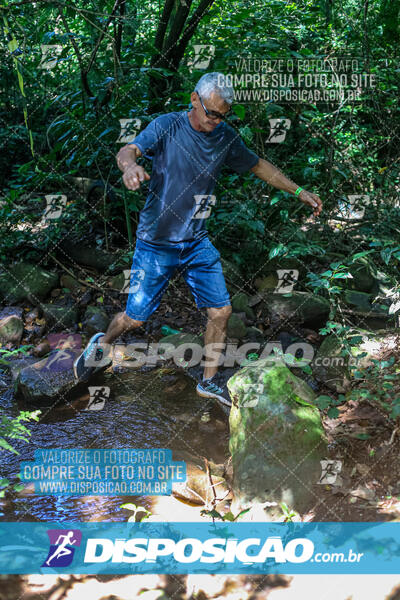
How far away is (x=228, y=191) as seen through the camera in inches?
215

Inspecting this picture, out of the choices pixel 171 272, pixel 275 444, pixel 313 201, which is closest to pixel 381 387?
pixel 275 444

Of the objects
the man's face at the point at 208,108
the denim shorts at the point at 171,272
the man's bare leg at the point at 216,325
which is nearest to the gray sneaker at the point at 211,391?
the man's bare leg at the point at 216,325

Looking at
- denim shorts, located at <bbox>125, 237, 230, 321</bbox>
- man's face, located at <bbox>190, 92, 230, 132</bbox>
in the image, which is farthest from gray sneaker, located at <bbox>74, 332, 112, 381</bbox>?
man's face, located at <bbox>190, 92, 230, 132</bbox>

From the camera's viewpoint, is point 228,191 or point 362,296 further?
point 228,191

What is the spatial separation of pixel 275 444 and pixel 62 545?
121 centimetres

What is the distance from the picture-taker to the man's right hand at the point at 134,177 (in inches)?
112

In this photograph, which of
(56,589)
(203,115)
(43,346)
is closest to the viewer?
(56,589)

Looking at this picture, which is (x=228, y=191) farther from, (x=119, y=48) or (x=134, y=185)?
(x=134, y=185)

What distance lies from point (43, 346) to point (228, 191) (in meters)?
2.39

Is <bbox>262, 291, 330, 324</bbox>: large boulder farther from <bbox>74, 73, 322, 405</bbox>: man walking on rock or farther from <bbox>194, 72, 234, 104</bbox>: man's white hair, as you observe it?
<bbox>194, 72, 234, 104</bbox>: man's white hair

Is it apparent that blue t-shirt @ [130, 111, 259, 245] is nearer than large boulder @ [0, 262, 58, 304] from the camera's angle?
Yes

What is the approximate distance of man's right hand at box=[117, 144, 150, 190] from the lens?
9.37ft

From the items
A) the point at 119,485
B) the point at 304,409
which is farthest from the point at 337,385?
the point at 119,485

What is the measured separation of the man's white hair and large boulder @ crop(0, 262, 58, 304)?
127 inches
